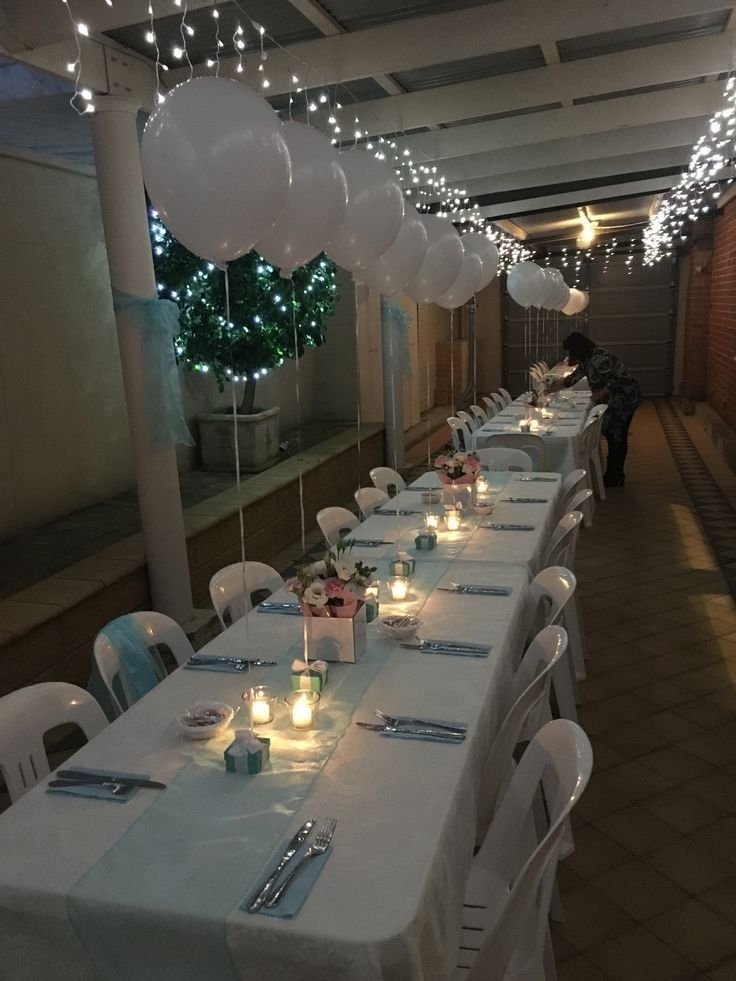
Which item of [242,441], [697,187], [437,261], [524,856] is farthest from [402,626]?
[697,187]

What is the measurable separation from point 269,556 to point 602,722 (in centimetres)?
317

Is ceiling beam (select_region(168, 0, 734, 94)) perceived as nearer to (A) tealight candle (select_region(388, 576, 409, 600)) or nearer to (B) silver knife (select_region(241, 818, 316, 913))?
(A) tealight candle (select_region(388, 576, 409, 600))

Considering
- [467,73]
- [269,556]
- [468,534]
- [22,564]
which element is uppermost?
[467,73]

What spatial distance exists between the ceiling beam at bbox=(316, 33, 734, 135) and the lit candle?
3.00 metres

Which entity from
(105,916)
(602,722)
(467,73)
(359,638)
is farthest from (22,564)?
(467,73)

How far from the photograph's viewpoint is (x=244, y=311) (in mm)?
5898

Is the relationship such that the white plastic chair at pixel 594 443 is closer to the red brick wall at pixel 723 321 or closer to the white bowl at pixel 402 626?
the red brick wall at pixel 723 321

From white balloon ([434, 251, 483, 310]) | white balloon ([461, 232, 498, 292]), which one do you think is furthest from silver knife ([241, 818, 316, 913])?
white balloon ([461, 232, 498, 292])

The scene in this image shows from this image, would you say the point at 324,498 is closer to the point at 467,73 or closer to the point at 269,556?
the point at 269,556

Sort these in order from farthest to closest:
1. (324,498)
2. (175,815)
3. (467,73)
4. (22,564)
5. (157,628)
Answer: (324,498) → (467,73) → (22,564) → (157,628) → (175,815)

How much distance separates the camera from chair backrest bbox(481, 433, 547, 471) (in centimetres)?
647

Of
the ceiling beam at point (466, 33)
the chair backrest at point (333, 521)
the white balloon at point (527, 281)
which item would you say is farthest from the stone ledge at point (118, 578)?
the white balloon at point (527, 281)

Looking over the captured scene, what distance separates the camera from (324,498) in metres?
7.36

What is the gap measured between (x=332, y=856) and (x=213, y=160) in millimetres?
1582
